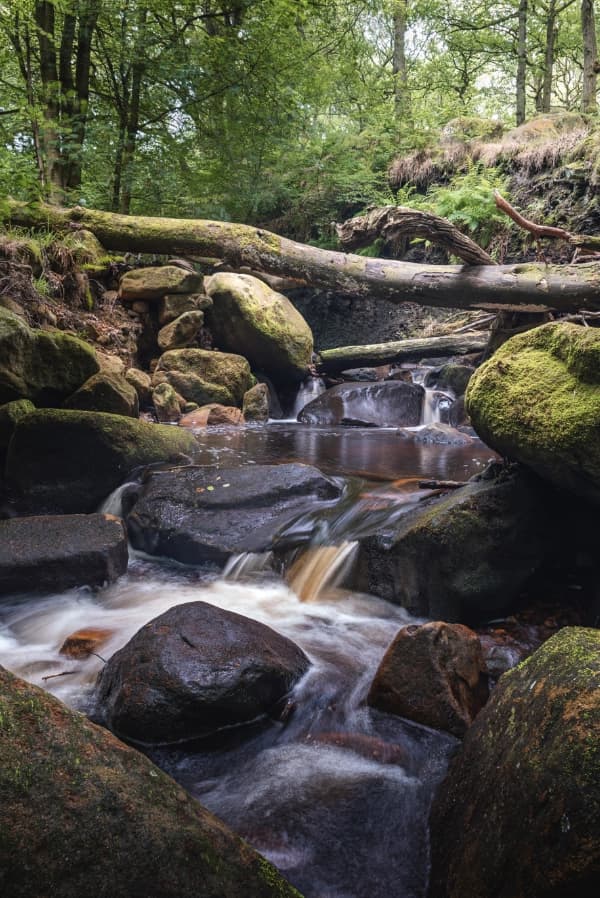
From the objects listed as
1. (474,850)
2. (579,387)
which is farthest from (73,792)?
(579,387)

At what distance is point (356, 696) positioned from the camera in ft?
10.9

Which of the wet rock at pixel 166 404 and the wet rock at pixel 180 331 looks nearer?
the wet rock at pixel 166 404

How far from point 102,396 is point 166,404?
2652 mm

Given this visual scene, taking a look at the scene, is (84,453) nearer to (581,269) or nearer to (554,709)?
(554,709)

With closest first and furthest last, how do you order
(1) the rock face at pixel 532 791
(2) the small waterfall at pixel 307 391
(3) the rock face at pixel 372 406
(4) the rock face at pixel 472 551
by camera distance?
(1) the rock face at pixel 532 791, (4) the rock face at pixel 472 551, (3) the rock face at pixel 372 406, (2) the small waterfall at pixel 307 391

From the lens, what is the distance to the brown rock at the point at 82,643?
3.75 m

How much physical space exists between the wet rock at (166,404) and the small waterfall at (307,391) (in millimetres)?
2701

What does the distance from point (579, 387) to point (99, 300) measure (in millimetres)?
9062

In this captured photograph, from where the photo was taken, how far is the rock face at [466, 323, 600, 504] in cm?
331

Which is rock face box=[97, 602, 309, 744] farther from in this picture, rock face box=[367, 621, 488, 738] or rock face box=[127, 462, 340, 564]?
rock face box=[127, 462, 340, 564]

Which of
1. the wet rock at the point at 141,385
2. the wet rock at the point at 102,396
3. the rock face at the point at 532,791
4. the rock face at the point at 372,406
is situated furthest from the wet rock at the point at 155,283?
the rock face at the point at 532,791

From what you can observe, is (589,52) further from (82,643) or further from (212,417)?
(82,643)

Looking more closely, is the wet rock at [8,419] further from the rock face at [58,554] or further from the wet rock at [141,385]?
the wet rock at [141,385]

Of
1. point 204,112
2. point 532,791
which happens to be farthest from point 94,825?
point 204,112
